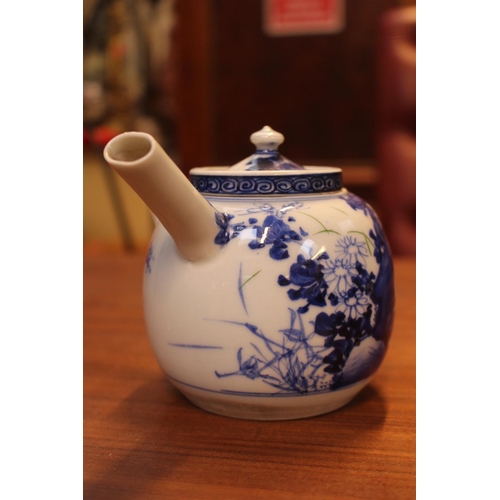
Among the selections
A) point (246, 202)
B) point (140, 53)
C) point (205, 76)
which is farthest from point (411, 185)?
point (140, 53)

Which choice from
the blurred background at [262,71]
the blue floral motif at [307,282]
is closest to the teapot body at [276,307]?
the blue floral motif at [307,282]

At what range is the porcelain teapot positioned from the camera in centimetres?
55

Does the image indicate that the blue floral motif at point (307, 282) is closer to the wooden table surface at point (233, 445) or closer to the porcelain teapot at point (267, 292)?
the porcelain teapot at point (267, 292)

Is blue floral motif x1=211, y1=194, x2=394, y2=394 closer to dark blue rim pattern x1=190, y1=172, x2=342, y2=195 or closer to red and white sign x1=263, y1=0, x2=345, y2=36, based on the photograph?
dark blue rim pattern x1=190, y1=172, x2=342, y2=195

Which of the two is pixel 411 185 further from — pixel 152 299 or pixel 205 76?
pixel 152 299

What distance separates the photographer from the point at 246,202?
59cm

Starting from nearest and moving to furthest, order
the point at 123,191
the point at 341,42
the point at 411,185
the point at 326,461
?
the point at 326,461
the point at 411,185
the point at 341,42
the point at 123,191

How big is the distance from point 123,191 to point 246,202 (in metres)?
2.00

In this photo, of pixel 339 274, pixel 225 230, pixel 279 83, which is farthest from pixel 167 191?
pixel 279 83

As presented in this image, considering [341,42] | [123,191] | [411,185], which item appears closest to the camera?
[411,185]

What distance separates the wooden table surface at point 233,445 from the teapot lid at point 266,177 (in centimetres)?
24

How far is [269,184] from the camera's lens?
0.59m

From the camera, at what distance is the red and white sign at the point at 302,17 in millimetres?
1920

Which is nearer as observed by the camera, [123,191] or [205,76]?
[205,76]
